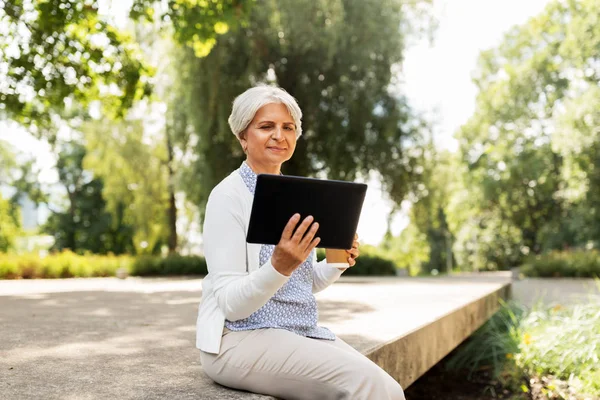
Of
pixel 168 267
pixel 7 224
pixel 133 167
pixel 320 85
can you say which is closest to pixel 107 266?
pixel 168 267

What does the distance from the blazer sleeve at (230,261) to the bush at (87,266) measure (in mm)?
14748

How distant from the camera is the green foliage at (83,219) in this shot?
37781 millimetres

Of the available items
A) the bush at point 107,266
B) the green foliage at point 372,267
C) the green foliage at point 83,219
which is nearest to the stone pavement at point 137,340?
the bush at point 107,266

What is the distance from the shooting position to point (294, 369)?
2.14 m

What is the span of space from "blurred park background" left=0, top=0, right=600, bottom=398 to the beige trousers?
3.32m

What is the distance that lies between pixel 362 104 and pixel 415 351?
473 inches

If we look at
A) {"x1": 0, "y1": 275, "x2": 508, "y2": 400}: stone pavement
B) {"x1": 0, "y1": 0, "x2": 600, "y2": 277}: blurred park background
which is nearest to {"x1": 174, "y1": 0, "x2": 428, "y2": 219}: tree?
{"x1": 0, "y1": 0, "x2": 600, "y2": 277}: blurred park background

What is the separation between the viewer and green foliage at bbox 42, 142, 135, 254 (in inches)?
1487

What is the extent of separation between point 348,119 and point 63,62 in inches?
304

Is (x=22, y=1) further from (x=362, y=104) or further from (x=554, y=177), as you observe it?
(x=554, y=177)

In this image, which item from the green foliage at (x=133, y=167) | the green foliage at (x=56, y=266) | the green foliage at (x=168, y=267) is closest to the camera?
the green foliage at (x=56, y=266)

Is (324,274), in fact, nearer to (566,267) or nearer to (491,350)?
(491,350)

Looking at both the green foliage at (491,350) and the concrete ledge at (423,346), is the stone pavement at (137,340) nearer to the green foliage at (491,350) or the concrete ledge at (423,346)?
the concrete ledge at (423,346)

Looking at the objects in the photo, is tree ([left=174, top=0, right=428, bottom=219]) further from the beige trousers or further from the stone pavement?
the beige trousers
